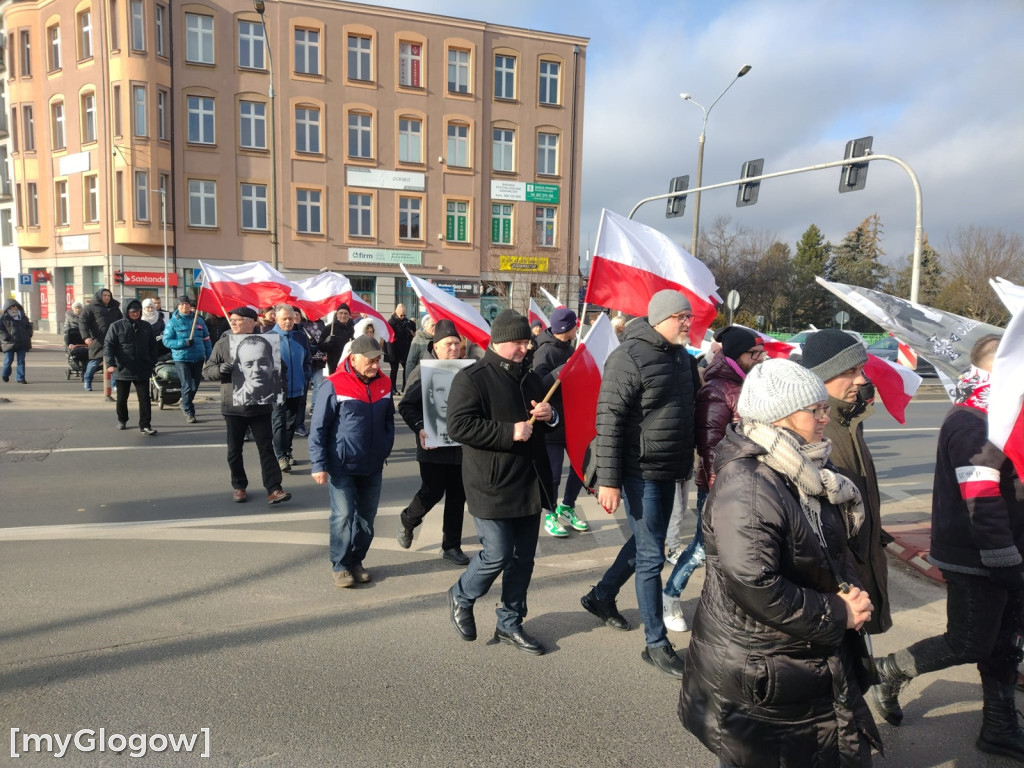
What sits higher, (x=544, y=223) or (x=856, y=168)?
(x=544, y=223)

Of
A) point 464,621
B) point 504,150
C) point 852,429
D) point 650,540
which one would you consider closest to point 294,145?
point 504,150

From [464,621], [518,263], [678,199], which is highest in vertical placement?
[678,199]

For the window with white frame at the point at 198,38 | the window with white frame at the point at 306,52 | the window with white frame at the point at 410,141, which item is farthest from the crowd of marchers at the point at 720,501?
the window with white frame at the point at 198,38

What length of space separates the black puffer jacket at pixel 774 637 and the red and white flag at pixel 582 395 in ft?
6.96

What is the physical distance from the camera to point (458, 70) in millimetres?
33688

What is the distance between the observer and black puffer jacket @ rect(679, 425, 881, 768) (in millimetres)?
2131

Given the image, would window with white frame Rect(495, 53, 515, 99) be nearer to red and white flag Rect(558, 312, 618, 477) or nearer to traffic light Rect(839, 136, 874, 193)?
traffic light Rect(839, 136, 874, 193)

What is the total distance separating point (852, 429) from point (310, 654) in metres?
2.92

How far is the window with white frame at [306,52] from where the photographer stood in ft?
103

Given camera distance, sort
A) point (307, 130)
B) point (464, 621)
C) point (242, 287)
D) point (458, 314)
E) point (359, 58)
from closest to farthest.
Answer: point (464, 621), point (458, 314), point (242, 287), point (307, 130), point (359, 58)

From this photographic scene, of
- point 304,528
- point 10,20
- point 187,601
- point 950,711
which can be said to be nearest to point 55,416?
point 304,528

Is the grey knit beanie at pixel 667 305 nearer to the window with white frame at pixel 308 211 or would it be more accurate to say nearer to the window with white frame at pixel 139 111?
the window with white frame at pixel 308 211

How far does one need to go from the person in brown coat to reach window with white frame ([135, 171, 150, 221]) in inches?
1301

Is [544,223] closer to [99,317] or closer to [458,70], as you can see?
[458,70]
